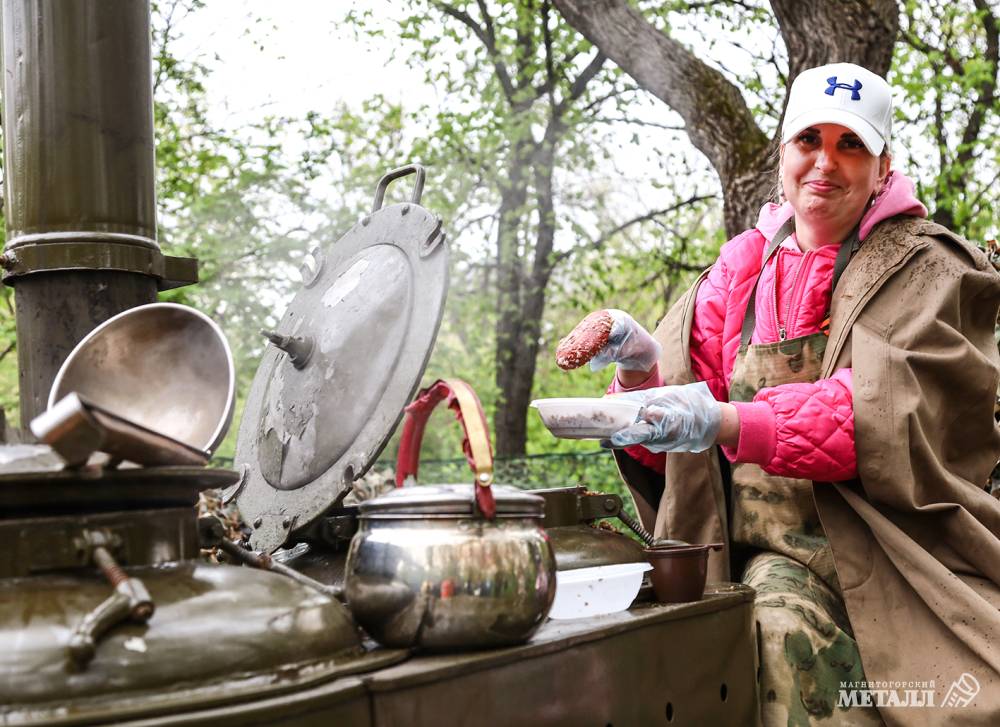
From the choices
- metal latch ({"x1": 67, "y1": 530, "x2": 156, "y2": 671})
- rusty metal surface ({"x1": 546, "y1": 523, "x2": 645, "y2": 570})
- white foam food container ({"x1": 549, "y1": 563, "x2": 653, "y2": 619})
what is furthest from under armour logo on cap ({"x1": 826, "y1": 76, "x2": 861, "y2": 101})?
metal latch ({"x1": 67, "y1": 530, "x2": 156, "y2": 671})

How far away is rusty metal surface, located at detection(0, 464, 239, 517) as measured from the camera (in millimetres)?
1410

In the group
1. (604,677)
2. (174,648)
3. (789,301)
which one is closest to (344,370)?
(604,677)

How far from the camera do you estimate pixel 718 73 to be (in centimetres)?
681

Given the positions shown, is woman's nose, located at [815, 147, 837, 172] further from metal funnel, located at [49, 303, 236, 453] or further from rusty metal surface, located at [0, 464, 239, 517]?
rusty metal surface, located at [0, 464, 239, 517]

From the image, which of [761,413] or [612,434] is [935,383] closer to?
[761,413]

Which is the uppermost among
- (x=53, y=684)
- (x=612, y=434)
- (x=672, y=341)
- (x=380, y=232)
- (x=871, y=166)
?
(x=871, y=166)

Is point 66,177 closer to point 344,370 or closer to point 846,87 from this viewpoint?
point 344,370

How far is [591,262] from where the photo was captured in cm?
1250

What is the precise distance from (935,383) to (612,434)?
84 centimetres

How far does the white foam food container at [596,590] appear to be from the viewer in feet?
6.31

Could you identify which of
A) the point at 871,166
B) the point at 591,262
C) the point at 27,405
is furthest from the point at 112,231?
the point at 591,262

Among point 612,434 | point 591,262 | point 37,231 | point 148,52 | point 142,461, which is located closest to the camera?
point 142,461

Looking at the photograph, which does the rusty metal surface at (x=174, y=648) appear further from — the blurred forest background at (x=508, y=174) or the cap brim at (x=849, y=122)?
the blurred forest background at (x=508, y=174)

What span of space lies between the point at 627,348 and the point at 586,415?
24.6 inches
